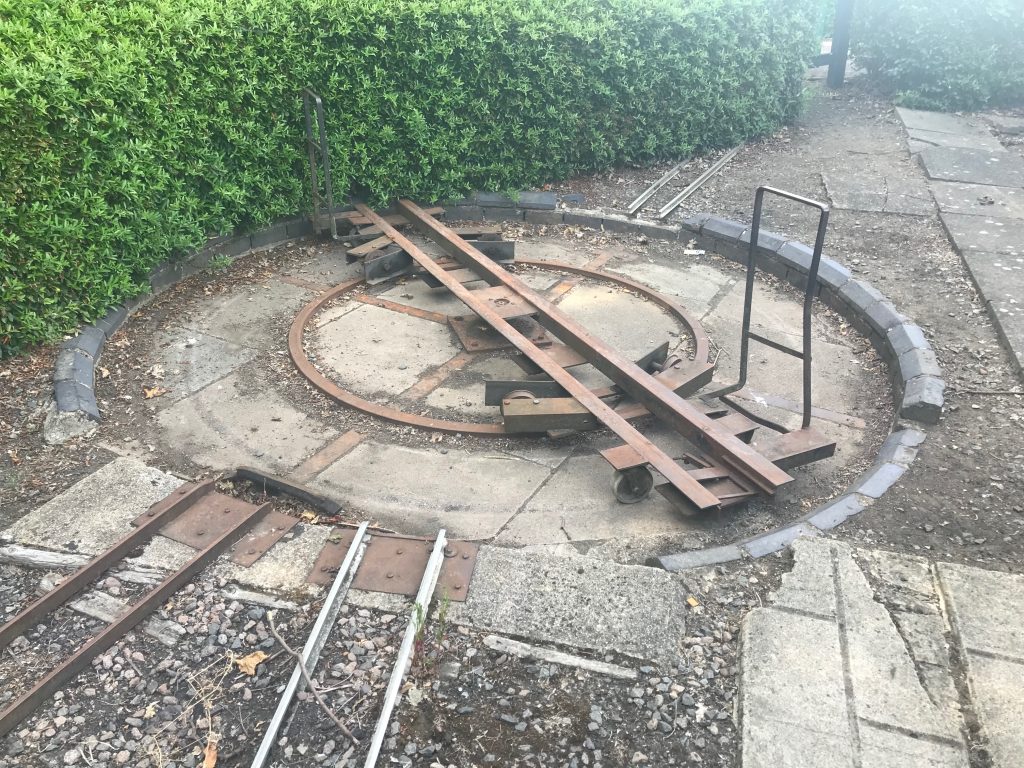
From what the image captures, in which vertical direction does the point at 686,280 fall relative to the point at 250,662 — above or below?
above

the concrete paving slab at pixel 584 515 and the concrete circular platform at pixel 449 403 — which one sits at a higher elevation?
the concrete circular platform at pixel 449 403

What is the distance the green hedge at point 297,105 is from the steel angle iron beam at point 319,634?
9.62ft

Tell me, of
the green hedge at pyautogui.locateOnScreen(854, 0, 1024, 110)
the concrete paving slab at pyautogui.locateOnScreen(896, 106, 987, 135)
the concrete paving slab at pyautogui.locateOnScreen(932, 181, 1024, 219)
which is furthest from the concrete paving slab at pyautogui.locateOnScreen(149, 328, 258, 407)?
the green hedge at pyautogui.locateOnScreen(854, 0, 1024, 110)

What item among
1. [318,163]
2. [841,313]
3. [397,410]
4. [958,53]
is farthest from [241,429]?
[958,53]

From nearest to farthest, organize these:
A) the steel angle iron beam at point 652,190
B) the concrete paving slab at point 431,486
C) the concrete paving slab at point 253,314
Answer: the concrete paving slab at point 431,486 < the concrete paving slab at point 253,314 < the steel angle iron beam at point 652,190

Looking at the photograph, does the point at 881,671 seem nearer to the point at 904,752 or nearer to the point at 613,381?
the point at 904,752

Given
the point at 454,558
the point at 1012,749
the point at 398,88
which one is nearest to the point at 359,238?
the point at 398,88

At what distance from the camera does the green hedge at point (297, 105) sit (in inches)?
203

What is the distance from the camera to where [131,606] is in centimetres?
335

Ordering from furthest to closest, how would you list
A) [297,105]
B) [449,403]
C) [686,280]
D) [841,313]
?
[686,280] → [297,105] → [841,313] → [449,403]

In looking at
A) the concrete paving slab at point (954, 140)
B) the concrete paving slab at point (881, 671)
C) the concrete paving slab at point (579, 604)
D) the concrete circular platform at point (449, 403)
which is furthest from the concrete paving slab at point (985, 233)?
the concrete paving slab at point (579, 604)

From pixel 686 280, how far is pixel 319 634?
16.0ft

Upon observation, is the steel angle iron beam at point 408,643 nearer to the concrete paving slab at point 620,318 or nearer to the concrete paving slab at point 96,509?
the concrete paving slab at point 96,509

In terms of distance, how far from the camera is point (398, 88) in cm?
748
